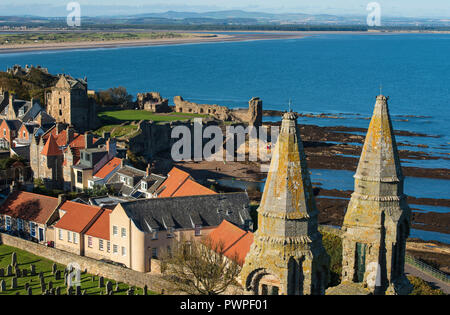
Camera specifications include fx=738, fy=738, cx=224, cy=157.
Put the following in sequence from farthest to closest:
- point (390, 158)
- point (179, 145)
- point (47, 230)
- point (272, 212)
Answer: point (179, 145)
point (47, 230)
point (390, 158)
point (272, 212)

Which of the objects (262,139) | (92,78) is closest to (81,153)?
(262,139)

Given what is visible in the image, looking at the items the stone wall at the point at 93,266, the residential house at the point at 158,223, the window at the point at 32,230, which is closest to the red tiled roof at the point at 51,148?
the window at the point at 32,230

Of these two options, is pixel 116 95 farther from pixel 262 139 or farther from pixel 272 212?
pixel 272 212

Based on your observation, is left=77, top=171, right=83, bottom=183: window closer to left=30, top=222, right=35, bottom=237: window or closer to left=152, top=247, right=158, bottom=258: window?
left=30, top=222, right=35, bottom=237: window

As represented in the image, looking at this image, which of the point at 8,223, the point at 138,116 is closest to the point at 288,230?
the point at 8,223

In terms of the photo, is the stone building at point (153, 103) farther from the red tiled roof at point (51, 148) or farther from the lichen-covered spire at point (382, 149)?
the lichen-covered spire at point (382, 149)

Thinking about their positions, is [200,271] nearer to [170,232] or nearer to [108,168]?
[170,232]
